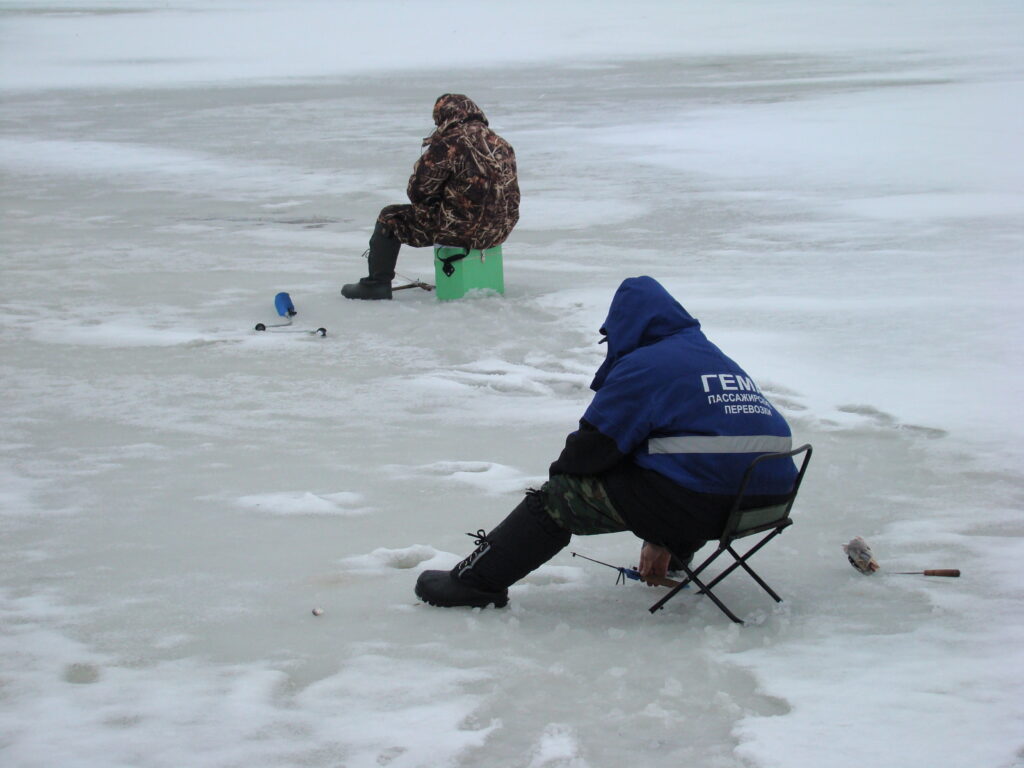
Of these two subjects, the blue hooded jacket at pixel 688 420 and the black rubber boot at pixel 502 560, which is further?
the black rubber boot at pixel 502 560

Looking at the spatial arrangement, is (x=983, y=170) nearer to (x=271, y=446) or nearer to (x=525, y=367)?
(x=525, y=367)

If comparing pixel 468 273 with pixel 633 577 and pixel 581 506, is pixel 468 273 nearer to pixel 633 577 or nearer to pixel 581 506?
pixel 633 577

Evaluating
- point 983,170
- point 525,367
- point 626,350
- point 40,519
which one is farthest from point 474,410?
point 983,170

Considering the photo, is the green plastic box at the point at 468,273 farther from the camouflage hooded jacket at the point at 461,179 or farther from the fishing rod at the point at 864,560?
the fishing rod at the point at 864,560

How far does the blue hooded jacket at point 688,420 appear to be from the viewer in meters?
3.57

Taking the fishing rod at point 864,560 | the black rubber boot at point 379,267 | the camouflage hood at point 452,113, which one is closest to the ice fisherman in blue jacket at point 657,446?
the fishing rod at point 864,560

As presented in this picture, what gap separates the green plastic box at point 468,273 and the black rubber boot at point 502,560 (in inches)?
169

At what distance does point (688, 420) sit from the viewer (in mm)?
3574

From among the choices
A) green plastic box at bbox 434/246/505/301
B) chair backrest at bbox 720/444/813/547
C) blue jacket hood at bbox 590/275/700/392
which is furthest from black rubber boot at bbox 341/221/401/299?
chair backrest at bbox 720/444/813/547

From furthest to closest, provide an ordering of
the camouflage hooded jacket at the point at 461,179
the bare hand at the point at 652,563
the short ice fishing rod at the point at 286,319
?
1. the camouflage hooded jacket at the point at 461,179
2. the short ice fishing rod at the point at 286,319
3. the bare hand at the point at 652,563

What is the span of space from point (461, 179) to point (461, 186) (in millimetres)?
43

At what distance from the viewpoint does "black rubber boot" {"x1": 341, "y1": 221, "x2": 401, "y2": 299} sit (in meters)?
8.16

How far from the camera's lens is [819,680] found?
133 inches

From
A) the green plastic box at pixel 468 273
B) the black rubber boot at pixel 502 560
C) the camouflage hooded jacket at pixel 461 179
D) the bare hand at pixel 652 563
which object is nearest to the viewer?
the black rubber boot at pixel 502 560
